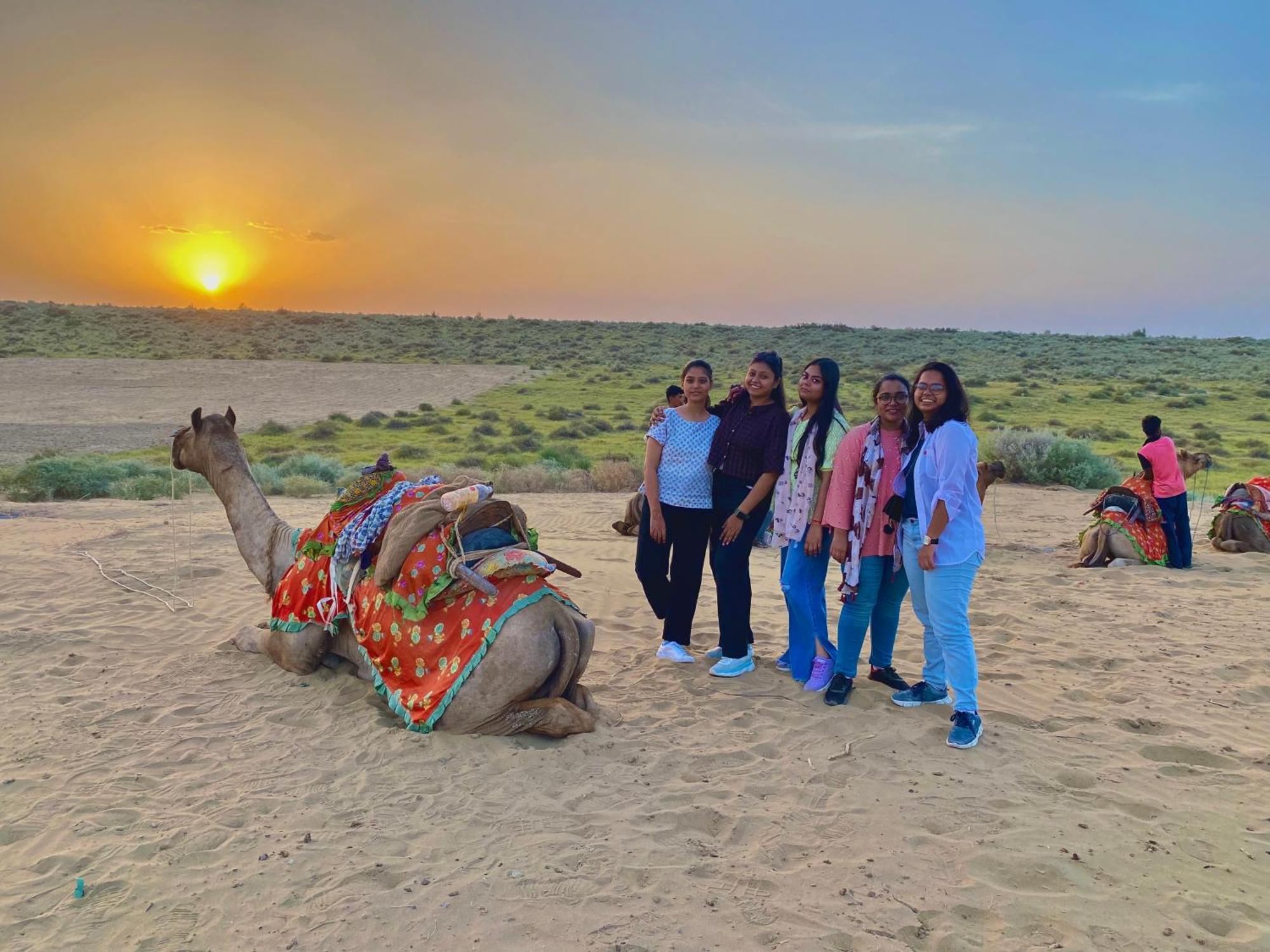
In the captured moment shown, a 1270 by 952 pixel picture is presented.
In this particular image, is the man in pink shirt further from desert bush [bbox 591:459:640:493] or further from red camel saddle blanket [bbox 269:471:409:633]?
desert bush [bbox 591:459:640:493]

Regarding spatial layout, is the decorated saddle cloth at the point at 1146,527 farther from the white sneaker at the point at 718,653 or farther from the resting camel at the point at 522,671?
the resting camel at the point at 522,671

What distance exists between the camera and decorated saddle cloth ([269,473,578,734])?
16.0 ft

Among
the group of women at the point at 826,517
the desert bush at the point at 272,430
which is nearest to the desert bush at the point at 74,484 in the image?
the desert bush at the point at 272,430

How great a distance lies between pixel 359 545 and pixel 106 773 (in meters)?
1.75

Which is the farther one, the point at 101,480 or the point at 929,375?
the point at 101,480

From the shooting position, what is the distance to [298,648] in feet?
19.0

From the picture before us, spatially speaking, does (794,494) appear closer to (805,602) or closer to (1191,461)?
(805,602)

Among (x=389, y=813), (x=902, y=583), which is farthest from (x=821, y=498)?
(x=389, y=813)

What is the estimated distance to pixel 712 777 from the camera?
15.4ft

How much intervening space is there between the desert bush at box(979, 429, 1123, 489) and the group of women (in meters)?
13.7

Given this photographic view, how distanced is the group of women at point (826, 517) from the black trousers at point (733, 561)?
0.01 meters

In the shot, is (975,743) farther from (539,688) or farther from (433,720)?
(433,720)

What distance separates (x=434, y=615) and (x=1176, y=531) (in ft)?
29.6

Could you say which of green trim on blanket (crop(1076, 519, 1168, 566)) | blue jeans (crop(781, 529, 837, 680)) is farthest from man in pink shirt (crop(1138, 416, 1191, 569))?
blue jeans (crop(781, 529, 837, 680))
